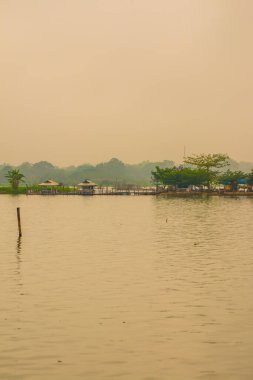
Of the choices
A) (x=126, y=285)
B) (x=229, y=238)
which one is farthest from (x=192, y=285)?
(x=229, y=238)

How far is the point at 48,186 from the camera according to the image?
148875 millimetres

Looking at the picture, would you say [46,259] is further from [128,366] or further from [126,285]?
[128,366]

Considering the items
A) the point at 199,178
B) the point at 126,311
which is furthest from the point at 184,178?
the point at 126,311

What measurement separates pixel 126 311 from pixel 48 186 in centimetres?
13283

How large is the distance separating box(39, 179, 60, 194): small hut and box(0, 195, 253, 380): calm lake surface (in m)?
108

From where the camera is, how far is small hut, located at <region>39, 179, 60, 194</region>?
144 metres

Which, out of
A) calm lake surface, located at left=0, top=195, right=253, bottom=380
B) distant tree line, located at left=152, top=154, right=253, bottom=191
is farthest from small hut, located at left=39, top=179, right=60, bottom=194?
calm lake surface, located at left=0, top=195, right=253, bottom=380

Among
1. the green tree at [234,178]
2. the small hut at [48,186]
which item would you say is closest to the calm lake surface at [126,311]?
the green tree at [234,178]

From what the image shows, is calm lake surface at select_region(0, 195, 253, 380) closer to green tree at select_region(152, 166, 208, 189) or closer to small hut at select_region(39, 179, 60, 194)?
green tree at select_region(152, 166, 208, 189)

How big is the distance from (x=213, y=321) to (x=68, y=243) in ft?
73.3

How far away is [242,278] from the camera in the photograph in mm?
23578

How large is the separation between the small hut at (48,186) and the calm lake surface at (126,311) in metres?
108

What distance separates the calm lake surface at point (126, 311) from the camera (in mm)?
12562

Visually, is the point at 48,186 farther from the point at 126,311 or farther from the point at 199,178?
the point at 126,311
